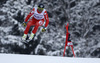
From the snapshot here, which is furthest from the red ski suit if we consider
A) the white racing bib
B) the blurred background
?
the blurred background

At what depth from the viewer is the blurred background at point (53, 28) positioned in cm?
958

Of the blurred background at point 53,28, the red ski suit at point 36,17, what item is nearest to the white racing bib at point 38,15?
the red ski suit at point 36,17

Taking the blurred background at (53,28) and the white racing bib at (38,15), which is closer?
the white racing bib at (38,15)

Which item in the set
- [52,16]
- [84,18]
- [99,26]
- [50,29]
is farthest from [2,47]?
[99,26]

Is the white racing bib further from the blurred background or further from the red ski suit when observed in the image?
the blurred background

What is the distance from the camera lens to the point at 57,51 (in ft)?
32.6

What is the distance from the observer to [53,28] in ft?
35.4

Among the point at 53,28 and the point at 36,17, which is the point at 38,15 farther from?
the point at 53,28

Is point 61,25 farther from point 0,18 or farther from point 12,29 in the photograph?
point 0,18

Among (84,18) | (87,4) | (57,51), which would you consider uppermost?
(87,4)

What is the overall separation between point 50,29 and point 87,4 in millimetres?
3188

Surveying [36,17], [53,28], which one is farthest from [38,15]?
[53,28]

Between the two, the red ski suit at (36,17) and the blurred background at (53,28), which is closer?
the red ski suit at (36,17)

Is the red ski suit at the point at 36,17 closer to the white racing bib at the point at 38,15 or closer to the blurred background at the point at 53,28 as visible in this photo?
the white racing bib at the point at 38,15
